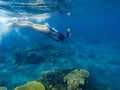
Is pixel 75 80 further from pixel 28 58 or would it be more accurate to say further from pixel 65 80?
pixel 28 58

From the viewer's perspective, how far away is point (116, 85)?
49.3 ft

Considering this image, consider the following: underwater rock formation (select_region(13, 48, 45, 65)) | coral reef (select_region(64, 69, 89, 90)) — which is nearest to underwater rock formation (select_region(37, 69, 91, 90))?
coral reef (select_region(64, 69, 89, 90))

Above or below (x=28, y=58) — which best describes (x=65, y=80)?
above

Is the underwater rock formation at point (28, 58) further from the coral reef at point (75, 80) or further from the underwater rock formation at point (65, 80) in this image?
the coral reef at point (75, 80)

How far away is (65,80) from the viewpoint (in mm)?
12617

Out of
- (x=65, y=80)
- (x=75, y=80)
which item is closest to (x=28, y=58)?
(x=65, y=80)

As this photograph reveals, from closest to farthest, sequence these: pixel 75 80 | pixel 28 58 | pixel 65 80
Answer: pixel 75 80, pixel 65 80, pixel 28 58

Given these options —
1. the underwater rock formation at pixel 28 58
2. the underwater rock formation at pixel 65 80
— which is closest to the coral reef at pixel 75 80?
the underwater rock formation at pixel 65 80

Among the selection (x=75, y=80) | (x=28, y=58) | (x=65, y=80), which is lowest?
(x=28, y=58)

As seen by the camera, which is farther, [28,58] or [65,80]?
[28,58]

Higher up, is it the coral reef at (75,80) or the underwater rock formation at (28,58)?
the coral reef at (75,80)

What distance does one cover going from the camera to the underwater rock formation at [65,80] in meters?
12.1

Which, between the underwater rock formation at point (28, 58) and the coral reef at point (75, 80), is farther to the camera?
the underwater rock formation at point (28, 58)

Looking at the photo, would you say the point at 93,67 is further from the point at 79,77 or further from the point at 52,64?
the point at 79,77
